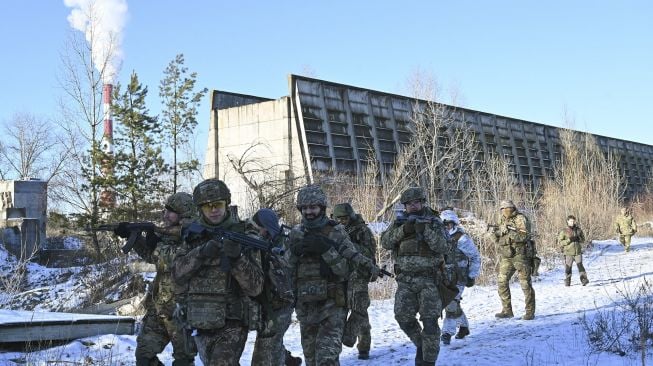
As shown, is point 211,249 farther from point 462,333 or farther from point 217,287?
point 462,333

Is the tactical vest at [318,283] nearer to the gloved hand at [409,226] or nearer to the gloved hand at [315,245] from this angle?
the gloved hand at [315,245]

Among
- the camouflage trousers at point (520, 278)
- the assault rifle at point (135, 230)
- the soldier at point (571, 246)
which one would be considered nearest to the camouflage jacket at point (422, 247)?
the assault rifle at point (135, 230)

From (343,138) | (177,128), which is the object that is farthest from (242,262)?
(343,138)

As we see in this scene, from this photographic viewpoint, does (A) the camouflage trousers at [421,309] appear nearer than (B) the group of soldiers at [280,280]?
No

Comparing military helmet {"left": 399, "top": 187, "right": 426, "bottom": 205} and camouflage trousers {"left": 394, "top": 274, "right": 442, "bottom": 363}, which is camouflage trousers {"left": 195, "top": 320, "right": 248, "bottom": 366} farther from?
military helmet {"left": 399, "top": 187, "right": 426, "bottom": 205}

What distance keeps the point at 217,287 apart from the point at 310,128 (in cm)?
1893

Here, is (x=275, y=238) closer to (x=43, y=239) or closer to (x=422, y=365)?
(x=422, y=365)

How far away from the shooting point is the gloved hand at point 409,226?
6.38 metres

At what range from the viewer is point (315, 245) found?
17.9 ft

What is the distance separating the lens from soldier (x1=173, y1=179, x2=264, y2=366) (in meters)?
4.20

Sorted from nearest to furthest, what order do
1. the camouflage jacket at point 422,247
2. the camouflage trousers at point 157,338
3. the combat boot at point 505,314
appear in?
1. the camouflage trousers at point 157,338
2. the camouflage jacket at point 422,247
3. the combat boot at point 505,314

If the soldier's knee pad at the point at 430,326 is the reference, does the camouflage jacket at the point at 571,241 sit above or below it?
above

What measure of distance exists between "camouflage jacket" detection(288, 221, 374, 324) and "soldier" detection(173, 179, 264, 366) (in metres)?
1.22

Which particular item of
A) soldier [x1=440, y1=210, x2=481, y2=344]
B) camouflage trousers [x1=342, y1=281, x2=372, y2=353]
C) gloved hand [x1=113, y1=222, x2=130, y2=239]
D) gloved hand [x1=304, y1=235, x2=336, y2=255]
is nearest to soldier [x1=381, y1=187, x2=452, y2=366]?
camouflage trousers [x1=342, y1=281, x2=372, y2=353]
